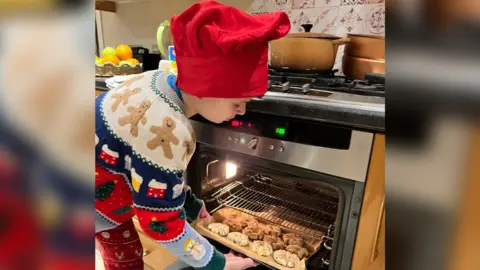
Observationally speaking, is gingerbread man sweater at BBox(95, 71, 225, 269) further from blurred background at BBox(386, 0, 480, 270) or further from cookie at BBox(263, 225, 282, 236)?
blurred background at BBox(386, 0, 480, 270)

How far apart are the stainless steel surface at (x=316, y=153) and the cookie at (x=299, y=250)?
309mm

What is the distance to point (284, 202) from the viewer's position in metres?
1.37

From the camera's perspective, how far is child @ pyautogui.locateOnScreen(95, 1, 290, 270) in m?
0.72

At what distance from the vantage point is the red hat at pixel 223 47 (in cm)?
69

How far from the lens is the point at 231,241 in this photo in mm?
1193

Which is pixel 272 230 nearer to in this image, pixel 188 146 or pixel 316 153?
pixel 316 153

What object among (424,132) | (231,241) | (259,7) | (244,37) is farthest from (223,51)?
(259,7)

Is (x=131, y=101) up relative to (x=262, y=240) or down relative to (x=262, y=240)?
up

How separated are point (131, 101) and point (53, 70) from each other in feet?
2.13

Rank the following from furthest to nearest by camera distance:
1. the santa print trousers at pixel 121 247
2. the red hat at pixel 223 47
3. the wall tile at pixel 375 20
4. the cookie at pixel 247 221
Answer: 1. the wall tile at pixel 375 20
2. the cookie at pixel 247 221
3. the santa print trousers at pixel 121 247
4. the red hat at pixel 223 47

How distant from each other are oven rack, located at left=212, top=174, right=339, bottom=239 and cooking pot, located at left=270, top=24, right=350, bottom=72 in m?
0.39

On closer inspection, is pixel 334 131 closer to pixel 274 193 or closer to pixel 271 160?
pixel 271 160

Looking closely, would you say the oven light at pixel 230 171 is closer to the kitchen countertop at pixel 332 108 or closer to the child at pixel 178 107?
the kitchen countertop at pixel 332 108

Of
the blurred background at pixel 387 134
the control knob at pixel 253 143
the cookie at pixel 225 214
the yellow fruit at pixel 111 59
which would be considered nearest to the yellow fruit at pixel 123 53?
the yellow fruit at pixel 111 59
